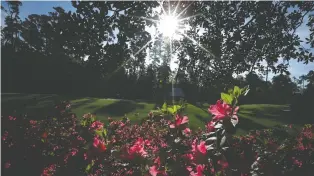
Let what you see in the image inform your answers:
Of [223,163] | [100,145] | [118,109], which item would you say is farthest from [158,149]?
[118,109]

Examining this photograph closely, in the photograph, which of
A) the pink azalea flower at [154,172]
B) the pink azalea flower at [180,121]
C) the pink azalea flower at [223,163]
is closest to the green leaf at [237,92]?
the pink azalea flower at [223,163]

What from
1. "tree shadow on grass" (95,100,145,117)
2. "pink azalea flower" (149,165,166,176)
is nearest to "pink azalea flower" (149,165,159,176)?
"pink azalea flower" (149,165,166,176)

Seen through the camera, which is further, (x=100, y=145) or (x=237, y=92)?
(x=100, y=145)

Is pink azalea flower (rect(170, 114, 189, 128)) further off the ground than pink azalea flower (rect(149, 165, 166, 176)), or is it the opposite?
pink azalea flower (rect(170, 114, 189, 128))

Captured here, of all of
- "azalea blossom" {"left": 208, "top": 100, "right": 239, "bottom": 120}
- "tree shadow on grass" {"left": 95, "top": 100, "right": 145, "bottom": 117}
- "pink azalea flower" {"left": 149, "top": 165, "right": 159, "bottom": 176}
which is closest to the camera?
"azalea blossom" {"left": 208, "top": 100, "right": 239, "bottom": 120}

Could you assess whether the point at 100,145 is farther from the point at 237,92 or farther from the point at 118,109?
the point at 118,109

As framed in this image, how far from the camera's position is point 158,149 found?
3584 millimetres

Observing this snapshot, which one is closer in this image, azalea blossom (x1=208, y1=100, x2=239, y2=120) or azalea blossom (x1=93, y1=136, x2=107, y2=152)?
azalea blossom (x1=208, y1=100, x2=239, y2=120)

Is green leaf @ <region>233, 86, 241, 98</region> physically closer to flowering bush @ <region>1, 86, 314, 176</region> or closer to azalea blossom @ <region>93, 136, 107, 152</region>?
flowering bush @ <region>1, 86, 314, 176</region>

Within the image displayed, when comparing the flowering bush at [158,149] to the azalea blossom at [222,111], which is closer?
the azalea blossom at [222,111]

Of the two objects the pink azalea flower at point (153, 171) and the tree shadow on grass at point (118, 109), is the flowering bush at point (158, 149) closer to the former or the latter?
the pink azalea flower at point (153, 171)

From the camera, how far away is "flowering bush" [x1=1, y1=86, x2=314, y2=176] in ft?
8.04

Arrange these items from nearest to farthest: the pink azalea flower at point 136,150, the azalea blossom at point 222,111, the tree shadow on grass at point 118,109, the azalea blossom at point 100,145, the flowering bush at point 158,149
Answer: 1. the azalea blossom at point 222,111
2. the flowering bush at point 158,149
3. the pink azalea flower at point 136,150
4. the azalea blossom at point 100,145
5. the tree shadow on grass at point 118,109

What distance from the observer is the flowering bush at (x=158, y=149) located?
2.45 meters
